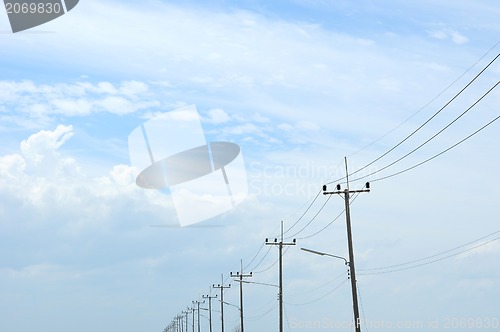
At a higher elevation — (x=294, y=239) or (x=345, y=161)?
(x=345, y=161)

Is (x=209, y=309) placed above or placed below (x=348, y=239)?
below

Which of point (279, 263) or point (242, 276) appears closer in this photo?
point (279, 263)

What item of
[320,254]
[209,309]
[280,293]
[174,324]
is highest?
[320,254]

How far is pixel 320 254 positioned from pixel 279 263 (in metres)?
18.8

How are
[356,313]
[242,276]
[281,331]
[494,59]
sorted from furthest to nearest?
[242,276] → [281,331] → [356,313] → [494,59]

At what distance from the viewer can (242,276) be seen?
78625 mm

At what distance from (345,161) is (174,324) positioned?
15126 centimetres

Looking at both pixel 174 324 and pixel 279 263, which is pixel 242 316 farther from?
pixel 174 324

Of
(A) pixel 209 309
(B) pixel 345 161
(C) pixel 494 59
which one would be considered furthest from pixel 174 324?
(C) pixel 494 59

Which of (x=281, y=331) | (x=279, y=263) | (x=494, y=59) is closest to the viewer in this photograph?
(x=494, y=59)

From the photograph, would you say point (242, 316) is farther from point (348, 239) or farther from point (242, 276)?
point (348, 239)

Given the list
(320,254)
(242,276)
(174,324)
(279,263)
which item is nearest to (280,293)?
(279,263)

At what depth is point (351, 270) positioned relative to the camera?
37781 mm

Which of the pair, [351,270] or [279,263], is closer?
[351,270]
